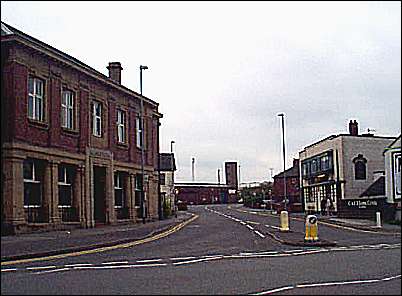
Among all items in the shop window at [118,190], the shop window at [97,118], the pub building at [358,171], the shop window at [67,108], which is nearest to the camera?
the pub building at [358,171]

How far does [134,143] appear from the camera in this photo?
1693 inches

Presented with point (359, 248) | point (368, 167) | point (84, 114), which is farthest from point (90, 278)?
point (84, 114)

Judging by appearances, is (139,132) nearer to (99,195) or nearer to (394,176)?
(99,195)

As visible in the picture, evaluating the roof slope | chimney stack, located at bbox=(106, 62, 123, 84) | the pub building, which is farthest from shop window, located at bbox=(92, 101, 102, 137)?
the roof slope

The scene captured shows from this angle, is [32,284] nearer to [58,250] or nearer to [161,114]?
[58,250]

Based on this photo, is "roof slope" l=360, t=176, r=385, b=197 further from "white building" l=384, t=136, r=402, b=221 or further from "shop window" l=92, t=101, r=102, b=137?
"shop window" l=92, t=101, r=102, b=137

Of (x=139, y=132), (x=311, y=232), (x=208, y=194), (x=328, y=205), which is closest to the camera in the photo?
(x=328, y=205)

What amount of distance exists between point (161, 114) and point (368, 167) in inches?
1669

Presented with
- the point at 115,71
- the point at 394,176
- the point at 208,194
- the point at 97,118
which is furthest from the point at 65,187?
the point at 208,194

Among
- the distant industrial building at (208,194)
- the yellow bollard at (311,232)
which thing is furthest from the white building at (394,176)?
the distant industrial building at (208,194)

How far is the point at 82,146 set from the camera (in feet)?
105

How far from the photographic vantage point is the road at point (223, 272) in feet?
33.0

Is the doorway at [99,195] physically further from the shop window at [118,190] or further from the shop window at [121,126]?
the shop window at [121,126]

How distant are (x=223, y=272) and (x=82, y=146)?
66.8 ft
